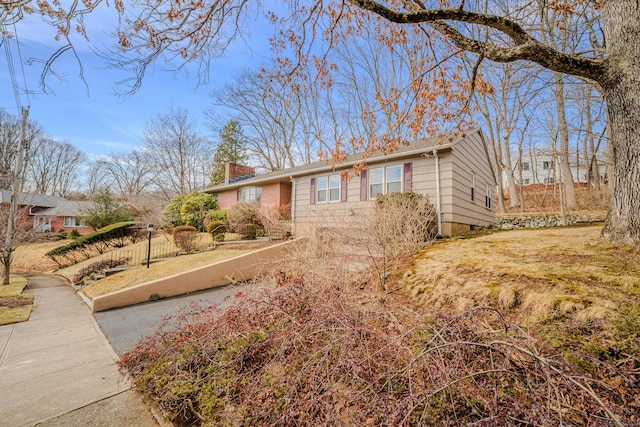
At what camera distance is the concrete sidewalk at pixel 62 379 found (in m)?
2.82

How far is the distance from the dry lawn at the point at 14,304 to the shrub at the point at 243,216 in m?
8.38

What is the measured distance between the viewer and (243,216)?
1541cm

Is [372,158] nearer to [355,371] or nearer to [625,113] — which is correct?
[625,113]

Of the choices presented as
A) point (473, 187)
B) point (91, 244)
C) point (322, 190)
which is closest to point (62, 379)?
point (322, 190)

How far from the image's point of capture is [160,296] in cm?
809

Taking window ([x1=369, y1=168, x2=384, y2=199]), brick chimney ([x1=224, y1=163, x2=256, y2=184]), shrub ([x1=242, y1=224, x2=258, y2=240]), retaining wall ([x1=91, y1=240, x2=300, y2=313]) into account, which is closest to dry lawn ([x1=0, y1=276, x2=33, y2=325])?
retaining wall ([x1=91, y1=240, x2=300, y2=313])

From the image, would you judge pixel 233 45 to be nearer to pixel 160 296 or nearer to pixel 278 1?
pixel 278 1

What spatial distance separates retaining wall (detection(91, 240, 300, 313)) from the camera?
24.7 feet

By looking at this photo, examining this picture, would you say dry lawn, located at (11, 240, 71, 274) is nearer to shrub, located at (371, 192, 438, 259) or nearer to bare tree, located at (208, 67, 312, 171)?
bare tree, located at (208, 67, 312, 171)

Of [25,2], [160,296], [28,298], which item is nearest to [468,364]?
[25,2]

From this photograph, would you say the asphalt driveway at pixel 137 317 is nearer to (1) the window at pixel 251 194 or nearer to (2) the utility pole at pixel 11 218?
(2) the utility pole at pixel 11 218

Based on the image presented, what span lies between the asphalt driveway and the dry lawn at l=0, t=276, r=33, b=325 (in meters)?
1.68

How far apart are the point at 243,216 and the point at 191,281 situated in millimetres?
7150

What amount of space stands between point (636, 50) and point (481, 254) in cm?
365
